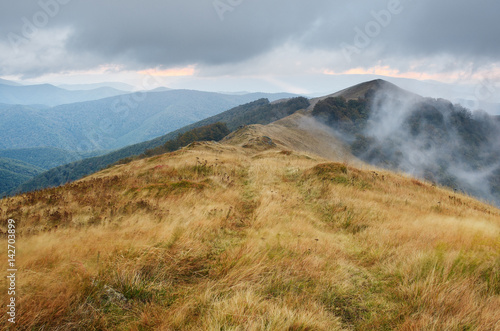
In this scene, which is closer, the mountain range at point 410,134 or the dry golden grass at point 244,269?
the dry golden grass at point 244,269

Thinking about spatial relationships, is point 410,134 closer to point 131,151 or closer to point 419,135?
point 419,135

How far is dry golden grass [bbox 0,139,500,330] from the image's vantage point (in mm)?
2547

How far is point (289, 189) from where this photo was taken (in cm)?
975

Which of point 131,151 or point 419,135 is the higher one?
point 419,135

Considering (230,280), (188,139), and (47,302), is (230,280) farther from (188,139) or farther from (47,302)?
(188,139)

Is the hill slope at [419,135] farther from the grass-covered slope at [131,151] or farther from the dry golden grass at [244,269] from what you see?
the dry golden grass at [244,269]

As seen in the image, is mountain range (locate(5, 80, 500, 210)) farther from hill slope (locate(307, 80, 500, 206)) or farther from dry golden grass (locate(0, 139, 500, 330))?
dry golden grass (locate(0, 139, 500, 330))

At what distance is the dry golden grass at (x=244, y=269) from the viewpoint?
8.36ft

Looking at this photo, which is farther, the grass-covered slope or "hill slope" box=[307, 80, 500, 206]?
the grass-covered slope

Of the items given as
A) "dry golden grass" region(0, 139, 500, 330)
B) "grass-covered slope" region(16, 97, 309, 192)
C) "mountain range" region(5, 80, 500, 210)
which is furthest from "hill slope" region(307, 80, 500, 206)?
"dry golden grass" region(0, 139, 500, 330)

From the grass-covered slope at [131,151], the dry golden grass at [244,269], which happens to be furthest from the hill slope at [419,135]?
the dry golden grass at [244,269]

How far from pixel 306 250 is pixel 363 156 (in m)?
72.4

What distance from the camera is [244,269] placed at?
134 inches

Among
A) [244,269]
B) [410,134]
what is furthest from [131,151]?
[244,269]
